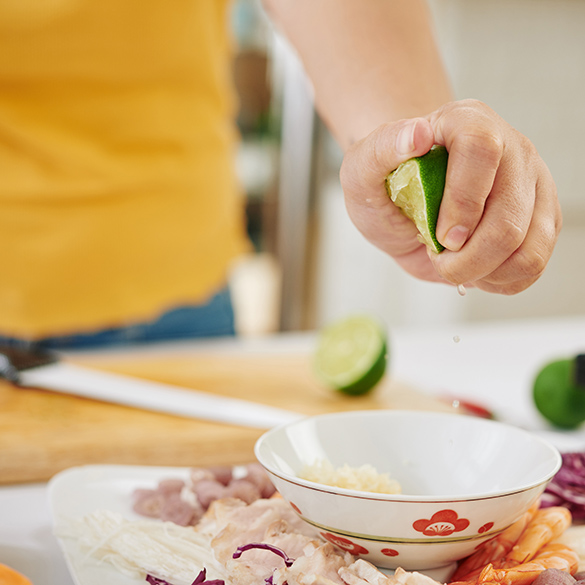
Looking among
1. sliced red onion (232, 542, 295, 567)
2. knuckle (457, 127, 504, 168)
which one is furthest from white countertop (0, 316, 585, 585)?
knuckle (457, 127, 504, 168)

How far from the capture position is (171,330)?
4.65ft

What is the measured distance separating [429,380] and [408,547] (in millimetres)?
851

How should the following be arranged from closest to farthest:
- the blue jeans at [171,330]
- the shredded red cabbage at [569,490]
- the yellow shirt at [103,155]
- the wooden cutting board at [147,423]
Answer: the shredded red cabbage at [569,490] < the wooden cutting board at [147,423] < the yellow shirt at [103,155] < the blue jeans at [171,330]

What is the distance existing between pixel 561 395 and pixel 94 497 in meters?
0.64

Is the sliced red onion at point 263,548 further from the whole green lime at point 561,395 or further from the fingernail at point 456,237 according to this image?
the whole green lime at point 561,395

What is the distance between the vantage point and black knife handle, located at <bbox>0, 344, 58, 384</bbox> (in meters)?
1.08

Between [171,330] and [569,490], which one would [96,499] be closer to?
[569,490]

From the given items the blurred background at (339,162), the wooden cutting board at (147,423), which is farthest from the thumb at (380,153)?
the blurred background at (339,162)

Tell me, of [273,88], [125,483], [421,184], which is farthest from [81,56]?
[273,88]

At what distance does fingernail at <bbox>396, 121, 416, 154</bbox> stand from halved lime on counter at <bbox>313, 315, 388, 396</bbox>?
1.97 feet

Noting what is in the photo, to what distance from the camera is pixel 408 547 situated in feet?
1.66

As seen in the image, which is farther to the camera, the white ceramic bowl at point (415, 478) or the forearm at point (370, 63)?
the forearm at point (370, 63)

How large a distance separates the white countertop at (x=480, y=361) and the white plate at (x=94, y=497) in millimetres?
91

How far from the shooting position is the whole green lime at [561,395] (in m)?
0.99
